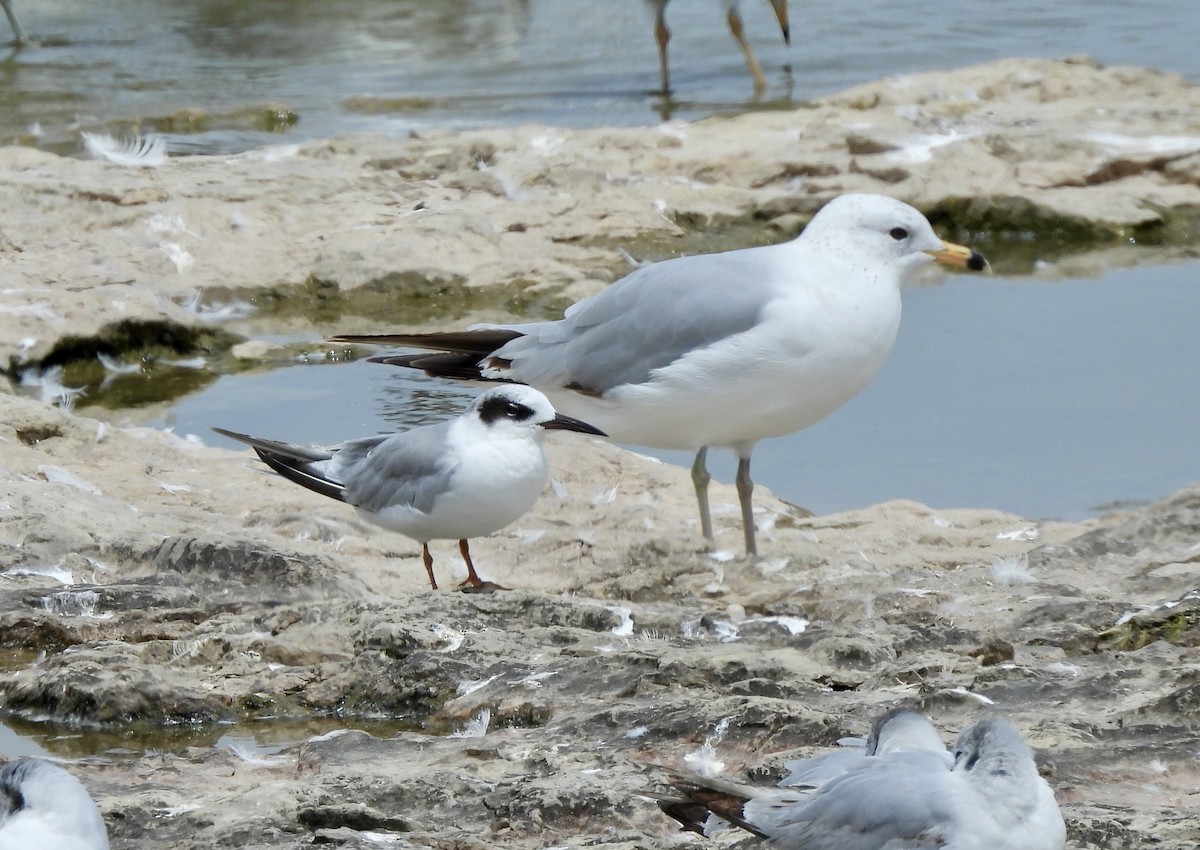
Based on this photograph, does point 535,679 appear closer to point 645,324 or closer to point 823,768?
point 823,768

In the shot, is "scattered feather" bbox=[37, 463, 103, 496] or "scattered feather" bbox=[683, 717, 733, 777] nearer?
"scattered feather" bbox=[683, 717, 733, 777]

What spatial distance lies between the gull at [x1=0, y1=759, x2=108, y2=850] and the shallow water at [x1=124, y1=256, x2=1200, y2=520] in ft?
12.4

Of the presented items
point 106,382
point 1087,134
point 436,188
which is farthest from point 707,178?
point 106,382

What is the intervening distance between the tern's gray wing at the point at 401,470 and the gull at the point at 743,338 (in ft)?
2.23

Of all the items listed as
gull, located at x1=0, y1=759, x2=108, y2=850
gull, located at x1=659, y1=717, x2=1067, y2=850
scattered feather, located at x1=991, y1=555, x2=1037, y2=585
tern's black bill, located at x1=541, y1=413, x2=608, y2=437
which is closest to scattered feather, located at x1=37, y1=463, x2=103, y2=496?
tern's black bill, located at x1=541, y1=413, x2=608, y2=437

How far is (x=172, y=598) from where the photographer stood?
4293 millimetres

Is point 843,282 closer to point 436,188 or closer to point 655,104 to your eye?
point 436,188

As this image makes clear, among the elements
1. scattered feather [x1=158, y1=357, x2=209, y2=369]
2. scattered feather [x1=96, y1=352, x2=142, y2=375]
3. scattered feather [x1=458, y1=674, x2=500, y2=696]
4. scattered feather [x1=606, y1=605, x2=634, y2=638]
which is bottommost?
scattered feather [x1=158, y1=357, x2=209, y2=369]

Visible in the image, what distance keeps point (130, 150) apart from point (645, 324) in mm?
5671

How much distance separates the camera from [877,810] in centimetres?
256

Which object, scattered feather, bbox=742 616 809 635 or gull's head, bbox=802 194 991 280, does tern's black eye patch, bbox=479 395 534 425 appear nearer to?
scattered feather, bbox=742 616 809 635

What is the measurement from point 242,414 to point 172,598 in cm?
265

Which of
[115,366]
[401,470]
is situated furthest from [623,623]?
[115,366]

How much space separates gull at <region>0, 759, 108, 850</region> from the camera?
254 centimetres
